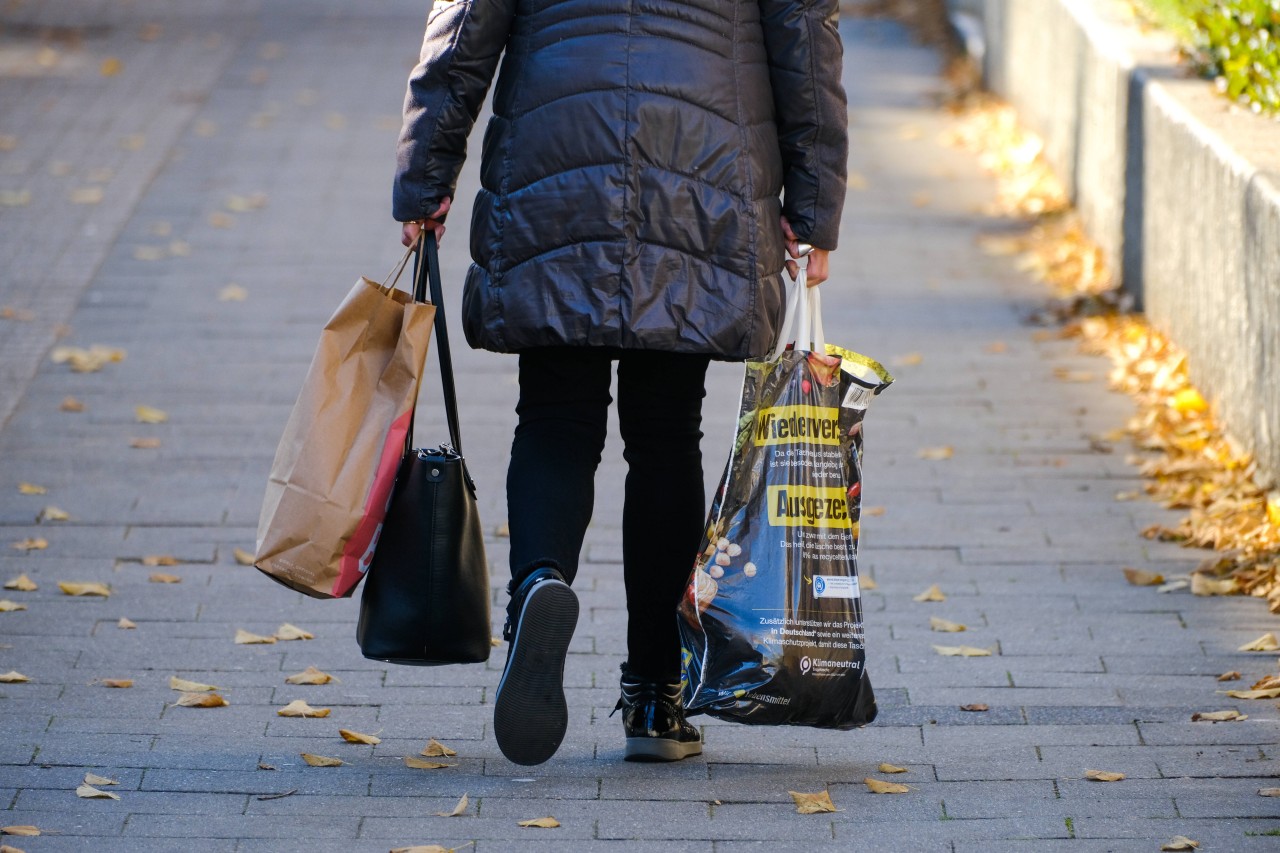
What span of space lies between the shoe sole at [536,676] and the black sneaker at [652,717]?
43cm

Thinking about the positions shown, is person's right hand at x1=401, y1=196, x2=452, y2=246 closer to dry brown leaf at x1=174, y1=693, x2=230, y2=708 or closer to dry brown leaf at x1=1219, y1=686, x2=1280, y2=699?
dry brown leaf at x1=174, y1=693, x2=230, y2=708

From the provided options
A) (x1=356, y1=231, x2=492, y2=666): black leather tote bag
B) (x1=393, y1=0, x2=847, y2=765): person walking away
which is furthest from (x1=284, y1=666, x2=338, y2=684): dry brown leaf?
(x1=393, y1=0, x2=847, y2=765): person walking away

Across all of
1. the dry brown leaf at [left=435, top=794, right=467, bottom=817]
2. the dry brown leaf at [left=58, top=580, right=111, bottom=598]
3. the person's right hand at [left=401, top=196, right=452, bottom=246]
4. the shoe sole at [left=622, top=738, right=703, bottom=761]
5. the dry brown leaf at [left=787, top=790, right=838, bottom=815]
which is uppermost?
the person's right hand at [left=401, top=196, right=452, bottom=246]

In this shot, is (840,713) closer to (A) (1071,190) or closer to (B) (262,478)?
(B) (262,478)

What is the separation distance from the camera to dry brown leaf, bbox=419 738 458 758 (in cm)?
374

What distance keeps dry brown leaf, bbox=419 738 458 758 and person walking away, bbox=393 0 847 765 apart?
1.55 feet

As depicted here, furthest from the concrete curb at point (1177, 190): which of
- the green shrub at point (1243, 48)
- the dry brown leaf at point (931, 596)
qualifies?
the dry brown leaf at point (931, 596)

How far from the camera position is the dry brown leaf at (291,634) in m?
4.50

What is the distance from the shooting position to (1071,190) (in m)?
9.18

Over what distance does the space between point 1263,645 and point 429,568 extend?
2.12 metres

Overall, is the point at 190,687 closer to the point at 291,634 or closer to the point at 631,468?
the point at 291,634

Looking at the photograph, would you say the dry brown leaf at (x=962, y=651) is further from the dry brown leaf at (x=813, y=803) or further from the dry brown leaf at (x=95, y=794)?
the dry brown leaf at (x=95, y=794)

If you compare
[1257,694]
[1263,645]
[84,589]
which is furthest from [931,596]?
[84,589]

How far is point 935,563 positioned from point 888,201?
16.2 feet
